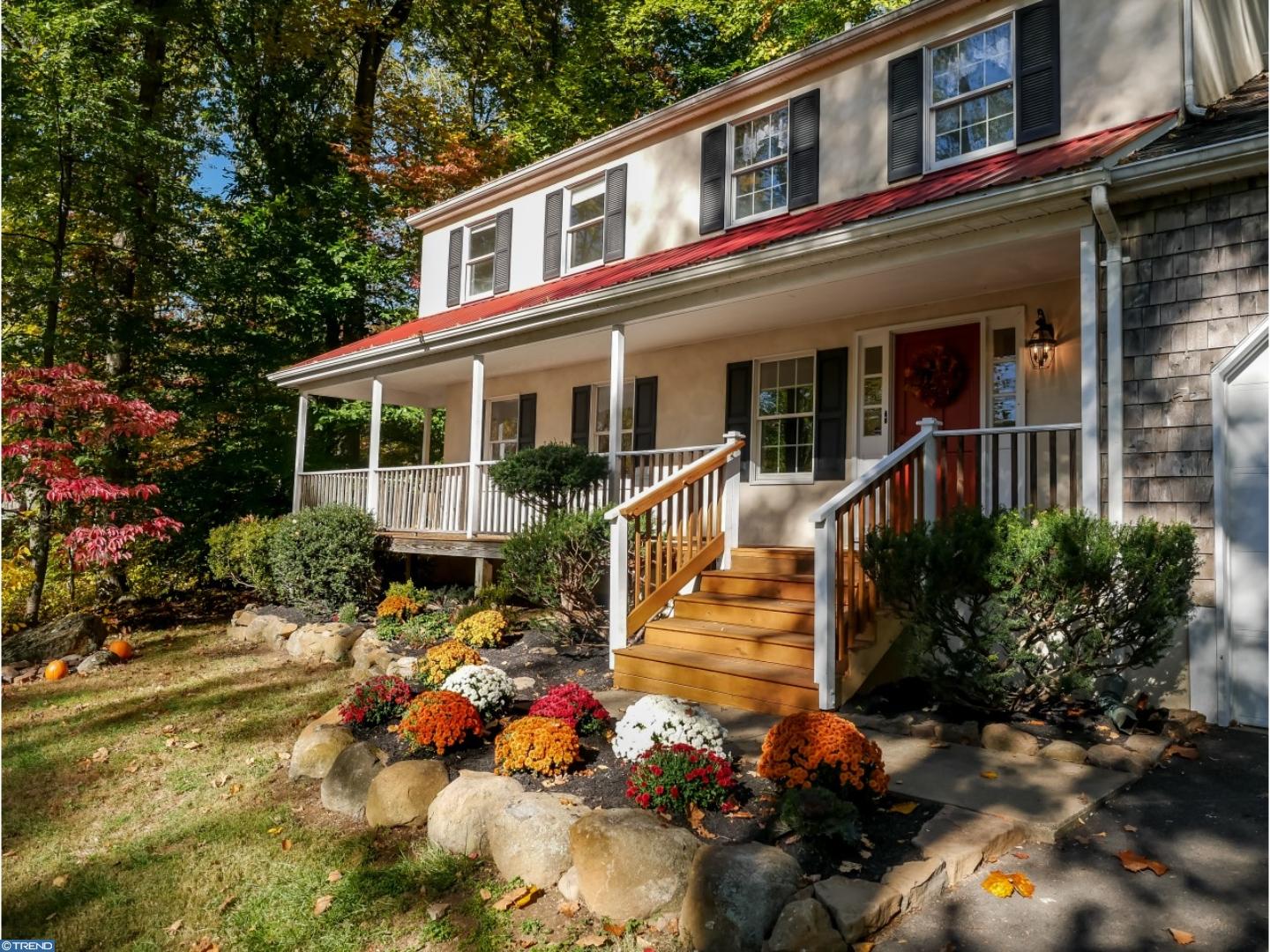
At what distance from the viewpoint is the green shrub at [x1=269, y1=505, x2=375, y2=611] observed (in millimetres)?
10219

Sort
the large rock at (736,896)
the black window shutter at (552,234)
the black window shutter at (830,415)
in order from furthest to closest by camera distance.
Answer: the black window shutter at (552,234)
the black window shutter at (830,415)
the large rock at (736,896)

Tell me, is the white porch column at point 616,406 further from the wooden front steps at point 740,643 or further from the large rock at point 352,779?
the large rock at point 352,779

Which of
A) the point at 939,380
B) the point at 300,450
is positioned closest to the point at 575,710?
the point at 939,380

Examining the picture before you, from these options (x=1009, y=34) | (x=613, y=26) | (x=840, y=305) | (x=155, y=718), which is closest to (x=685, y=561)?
(x=840, y=305)

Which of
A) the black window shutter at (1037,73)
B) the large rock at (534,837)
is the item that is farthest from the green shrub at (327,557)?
the black window shutter at (1037,73)

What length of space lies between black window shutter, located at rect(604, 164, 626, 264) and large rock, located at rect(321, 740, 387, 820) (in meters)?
7.56

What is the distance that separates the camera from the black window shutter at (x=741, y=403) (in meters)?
9.30

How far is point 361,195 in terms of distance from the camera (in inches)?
714

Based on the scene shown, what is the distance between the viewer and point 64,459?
10156 mm

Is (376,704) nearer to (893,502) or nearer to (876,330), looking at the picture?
(893,502)

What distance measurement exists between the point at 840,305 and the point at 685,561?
9.83ft

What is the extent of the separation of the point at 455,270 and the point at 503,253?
122 centimetres

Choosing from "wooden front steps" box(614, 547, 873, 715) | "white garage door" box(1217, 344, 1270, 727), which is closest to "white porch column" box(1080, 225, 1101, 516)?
"white garage door" box(1217, 344, 1270, 727)

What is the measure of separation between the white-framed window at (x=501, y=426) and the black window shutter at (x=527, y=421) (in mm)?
151
